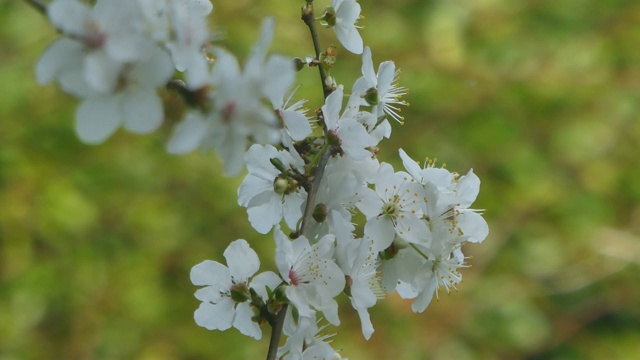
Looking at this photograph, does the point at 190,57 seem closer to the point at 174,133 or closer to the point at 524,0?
the point at 174,133

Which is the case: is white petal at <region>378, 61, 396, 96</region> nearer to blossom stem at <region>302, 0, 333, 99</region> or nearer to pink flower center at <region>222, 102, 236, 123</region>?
blossom stem at <region>302, 0, 333, 99</region>

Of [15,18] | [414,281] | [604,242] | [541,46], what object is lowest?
[604,242]

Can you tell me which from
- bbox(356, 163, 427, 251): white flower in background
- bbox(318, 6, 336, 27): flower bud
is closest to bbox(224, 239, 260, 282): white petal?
bbox(356, 163, 427, 251): white flower in background

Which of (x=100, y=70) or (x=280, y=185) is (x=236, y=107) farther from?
(x=280, y=185)

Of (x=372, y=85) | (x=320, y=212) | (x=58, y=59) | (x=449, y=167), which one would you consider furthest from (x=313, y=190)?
(x=449, y=167)

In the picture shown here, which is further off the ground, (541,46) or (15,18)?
(15,18)

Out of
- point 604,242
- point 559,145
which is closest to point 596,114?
point 559,145

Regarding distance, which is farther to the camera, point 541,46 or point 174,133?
point 541,46
